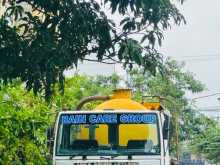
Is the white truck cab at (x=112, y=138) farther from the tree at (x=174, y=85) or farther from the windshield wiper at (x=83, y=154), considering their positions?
the tree at (x=174, y=85)

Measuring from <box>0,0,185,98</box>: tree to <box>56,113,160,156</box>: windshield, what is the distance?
11.0ft

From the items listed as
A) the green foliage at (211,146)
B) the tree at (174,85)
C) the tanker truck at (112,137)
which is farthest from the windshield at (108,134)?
the green foliage at (211,146)

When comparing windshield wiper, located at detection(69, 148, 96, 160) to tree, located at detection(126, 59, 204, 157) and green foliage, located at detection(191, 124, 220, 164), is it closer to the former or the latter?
tree, located at detection(126, 59, 204, 157)

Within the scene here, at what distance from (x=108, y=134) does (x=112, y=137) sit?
0.37 ft

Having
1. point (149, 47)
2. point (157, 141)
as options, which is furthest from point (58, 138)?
point (149, 47)

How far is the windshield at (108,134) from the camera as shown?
400 inches

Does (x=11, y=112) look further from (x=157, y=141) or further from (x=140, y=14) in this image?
(x=140, y=14)

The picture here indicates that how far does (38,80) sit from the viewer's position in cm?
670

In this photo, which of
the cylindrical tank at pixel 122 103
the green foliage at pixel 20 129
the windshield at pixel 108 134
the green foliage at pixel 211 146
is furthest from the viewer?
the green foliage at pixel 211 146

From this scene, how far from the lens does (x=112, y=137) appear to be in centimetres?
1039

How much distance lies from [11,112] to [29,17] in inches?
249

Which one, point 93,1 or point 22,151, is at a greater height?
point 93,1

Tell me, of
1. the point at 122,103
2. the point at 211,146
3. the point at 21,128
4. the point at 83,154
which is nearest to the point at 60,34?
the point at 83,154

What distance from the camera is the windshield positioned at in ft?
33.4
